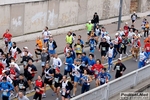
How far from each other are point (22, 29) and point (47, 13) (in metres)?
2.68

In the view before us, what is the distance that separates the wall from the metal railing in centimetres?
1074

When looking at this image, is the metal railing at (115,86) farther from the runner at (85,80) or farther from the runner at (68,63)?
the runner at (68,63)

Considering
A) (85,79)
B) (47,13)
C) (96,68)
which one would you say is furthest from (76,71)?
(47,13)

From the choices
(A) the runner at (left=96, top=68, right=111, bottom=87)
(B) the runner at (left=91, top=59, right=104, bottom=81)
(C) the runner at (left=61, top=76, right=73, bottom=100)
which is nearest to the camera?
(C) the runner at (left=61, top=76, right=73, bottom=100)

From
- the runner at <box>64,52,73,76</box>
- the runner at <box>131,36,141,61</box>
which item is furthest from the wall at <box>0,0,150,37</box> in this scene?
the runner at <box>64,52,73,76</box>

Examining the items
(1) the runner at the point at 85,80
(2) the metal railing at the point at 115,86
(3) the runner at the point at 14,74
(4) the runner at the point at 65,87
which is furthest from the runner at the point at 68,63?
(4) the runner at the point at 65,87

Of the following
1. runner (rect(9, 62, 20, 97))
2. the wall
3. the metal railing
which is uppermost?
the wall

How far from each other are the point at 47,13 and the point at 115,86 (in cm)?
1397

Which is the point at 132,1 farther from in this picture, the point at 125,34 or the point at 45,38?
the point at 45,38

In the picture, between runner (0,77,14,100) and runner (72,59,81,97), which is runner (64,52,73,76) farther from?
runner (0,77,14,100)

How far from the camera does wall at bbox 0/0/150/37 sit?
84.2 feet

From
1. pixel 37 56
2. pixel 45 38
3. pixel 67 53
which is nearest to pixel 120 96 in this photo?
pixel 67 53

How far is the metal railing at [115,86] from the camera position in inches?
550

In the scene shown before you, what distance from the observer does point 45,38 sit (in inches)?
937
